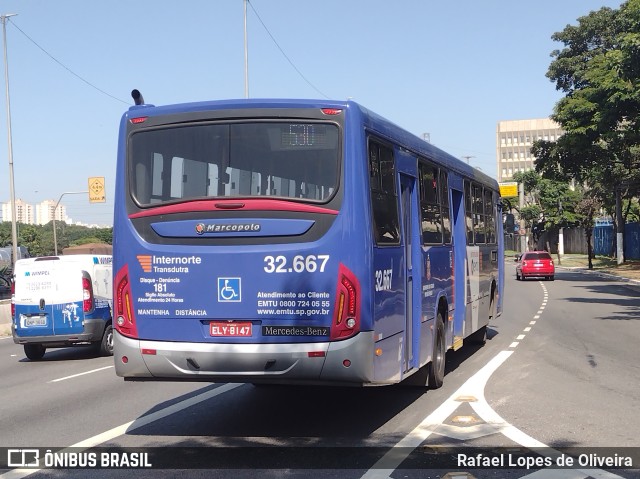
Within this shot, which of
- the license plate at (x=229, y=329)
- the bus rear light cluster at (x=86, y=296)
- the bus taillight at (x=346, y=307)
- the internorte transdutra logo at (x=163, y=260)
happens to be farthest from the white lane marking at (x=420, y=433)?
the bus rear light cluster at (x=86, y=296)

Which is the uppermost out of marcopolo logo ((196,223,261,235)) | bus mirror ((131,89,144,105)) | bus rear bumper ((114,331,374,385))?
bus mirror ((131,89,144,105))

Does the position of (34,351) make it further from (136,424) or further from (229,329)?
(229,329)

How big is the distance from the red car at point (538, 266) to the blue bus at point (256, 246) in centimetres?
3700

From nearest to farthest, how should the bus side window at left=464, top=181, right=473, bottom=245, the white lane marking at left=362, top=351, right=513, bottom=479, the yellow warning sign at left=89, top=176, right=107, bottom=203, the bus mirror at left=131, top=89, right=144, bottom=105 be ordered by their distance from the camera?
the white lane marking at left=362, top=351, right=513, bottom=479, the bus mirror at left=131, top=89, right=144, bottom=105, the bus side window at left=464, top=181, right=473, bottom=245, the yellow warning sign at left=89, top=176, right=107, bottom=203

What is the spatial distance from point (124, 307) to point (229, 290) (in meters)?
1.14

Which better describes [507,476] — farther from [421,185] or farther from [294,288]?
[421,185]

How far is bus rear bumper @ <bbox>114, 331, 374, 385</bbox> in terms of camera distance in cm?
725

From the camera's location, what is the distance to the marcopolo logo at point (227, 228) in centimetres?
754

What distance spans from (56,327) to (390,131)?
9405 millimetres

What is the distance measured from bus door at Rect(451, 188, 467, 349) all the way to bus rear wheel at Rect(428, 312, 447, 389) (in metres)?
1.10

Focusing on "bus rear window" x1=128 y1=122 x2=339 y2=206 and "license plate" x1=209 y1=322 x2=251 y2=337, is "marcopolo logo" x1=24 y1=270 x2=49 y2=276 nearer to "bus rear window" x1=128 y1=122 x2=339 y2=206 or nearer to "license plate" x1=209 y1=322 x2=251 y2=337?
"bus rear window" x1=128 y1=122 x2=339 y2=206

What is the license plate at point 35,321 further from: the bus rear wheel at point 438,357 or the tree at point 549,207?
the tree at point 549,207

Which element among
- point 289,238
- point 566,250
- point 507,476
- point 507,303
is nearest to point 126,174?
point 289,238

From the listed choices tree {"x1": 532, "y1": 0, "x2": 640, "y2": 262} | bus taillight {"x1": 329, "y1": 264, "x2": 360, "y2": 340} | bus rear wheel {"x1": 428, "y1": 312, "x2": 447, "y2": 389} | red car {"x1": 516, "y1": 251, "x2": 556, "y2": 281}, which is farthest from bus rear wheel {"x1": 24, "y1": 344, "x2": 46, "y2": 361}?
red car {"x1": 516, "y1": 251, "x2": 556, "y2": 281}
